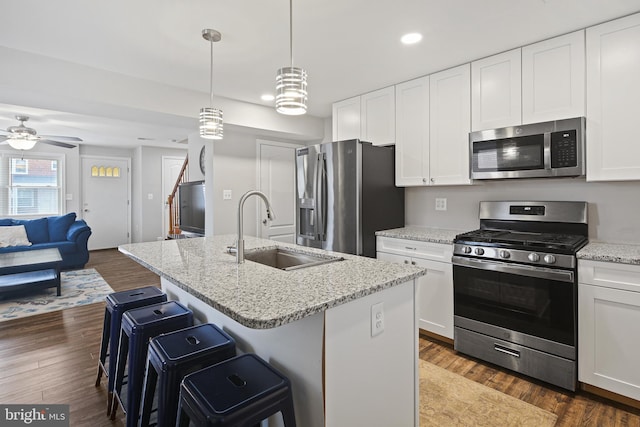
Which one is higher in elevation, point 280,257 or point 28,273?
point 280,257

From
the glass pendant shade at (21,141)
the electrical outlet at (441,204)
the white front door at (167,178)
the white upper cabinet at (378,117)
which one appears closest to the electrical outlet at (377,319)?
the electrical outlet at (441,204)

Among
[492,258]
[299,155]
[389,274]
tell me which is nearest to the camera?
[389,274]

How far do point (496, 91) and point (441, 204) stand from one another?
1.13m

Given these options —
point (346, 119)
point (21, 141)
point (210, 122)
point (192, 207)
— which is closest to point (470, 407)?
point (210, 122)

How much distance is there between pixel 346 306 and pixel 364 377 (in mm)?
321

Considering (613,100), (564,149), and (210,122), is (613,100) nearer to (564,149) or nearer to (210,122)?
(564,149)

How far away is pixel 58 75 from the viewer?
8.67 feet

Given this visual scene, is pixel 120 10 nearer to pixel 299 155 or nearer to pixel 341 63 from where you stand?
pixel 341 63

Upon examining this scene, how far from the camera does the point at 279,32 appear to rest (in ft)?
7.47

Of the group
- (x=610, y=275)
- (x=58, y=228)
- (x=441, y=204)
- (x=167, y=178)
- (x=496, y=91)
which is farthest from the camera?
(x=167, y=178)

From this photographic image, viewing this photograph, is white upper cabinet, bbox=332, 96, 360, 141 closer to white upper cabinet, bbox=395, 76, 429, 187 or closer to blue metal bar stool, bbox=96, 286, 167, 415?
white upper cabinet, bbox=395, 76, 429, 187

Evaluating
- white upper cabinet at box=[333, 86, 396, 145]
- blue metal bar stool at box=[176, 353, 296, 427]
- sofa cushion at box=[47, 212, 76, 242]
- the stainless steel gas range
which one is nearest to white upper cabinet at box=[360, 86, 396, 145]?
white upper cabinet at box=[333, 86, 396, 145]

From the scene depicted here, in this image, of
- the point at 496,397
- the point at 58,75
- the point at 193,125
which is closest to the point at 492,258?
the point at 496,397

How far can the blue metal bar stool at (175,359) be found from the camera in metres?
1.30
